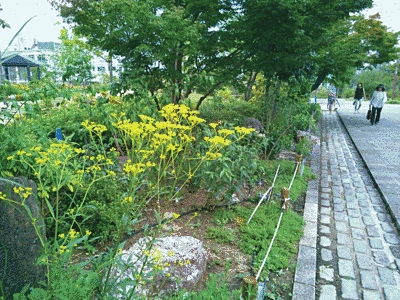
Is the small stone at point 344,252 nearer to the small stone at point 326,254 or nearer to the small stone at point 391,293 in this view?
the small stone at point 326,254

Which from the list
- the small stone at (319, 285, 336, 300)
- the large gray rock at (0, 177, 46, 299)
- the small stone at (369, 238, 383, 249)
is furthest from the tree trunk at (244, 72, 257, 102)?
the large gray rock at (0, 177, 46, 299)

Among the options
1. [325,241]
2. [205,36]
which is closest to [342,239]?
[325,241]

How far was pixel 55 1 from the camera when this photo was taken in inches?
447

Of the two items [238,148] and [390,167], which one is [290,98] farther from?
[238,148]

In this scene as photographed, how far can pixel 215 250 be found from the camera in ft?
9.53

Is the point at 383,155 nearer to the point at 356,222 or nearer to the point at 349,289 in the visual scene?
the point at 356,222

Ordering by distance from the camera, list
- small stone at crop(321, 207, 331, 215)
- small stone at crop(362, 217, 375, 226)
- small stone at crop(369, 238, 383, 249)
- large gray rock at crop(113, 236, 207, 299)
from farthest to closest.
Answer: small stone at crop(321, 207, 331, 215) → small stone at crop(362, 217, 375, 226) → small stone at crop(369, 238, 383, 249) → large gray rock at crop(113, 236, 207, 299)

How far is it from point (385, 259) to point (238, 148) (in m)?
1.95

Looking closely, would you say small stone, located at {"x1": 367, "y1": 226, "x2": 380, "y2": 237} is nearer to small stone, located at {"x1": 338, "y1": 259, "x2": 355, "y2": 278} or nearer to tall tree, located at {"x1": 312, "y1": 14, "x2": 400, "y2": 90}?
small stone, located at {"x1": 338, "y1": 259, "x2": 355, "y2": 278}

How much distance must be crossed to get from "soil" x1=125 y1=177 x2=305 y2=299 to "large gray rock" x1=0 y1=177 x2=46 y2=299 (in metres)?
0.79

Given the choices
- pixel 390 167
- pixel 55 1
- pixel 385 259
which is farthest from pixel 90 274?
pixel 55 1

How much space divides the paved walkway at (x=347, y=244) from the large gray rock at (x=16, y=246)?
75.9 inches

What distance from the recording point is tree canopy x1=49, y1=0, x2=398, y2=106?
4.79 metres

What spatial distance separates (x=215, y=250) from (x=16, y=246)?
1.72m
